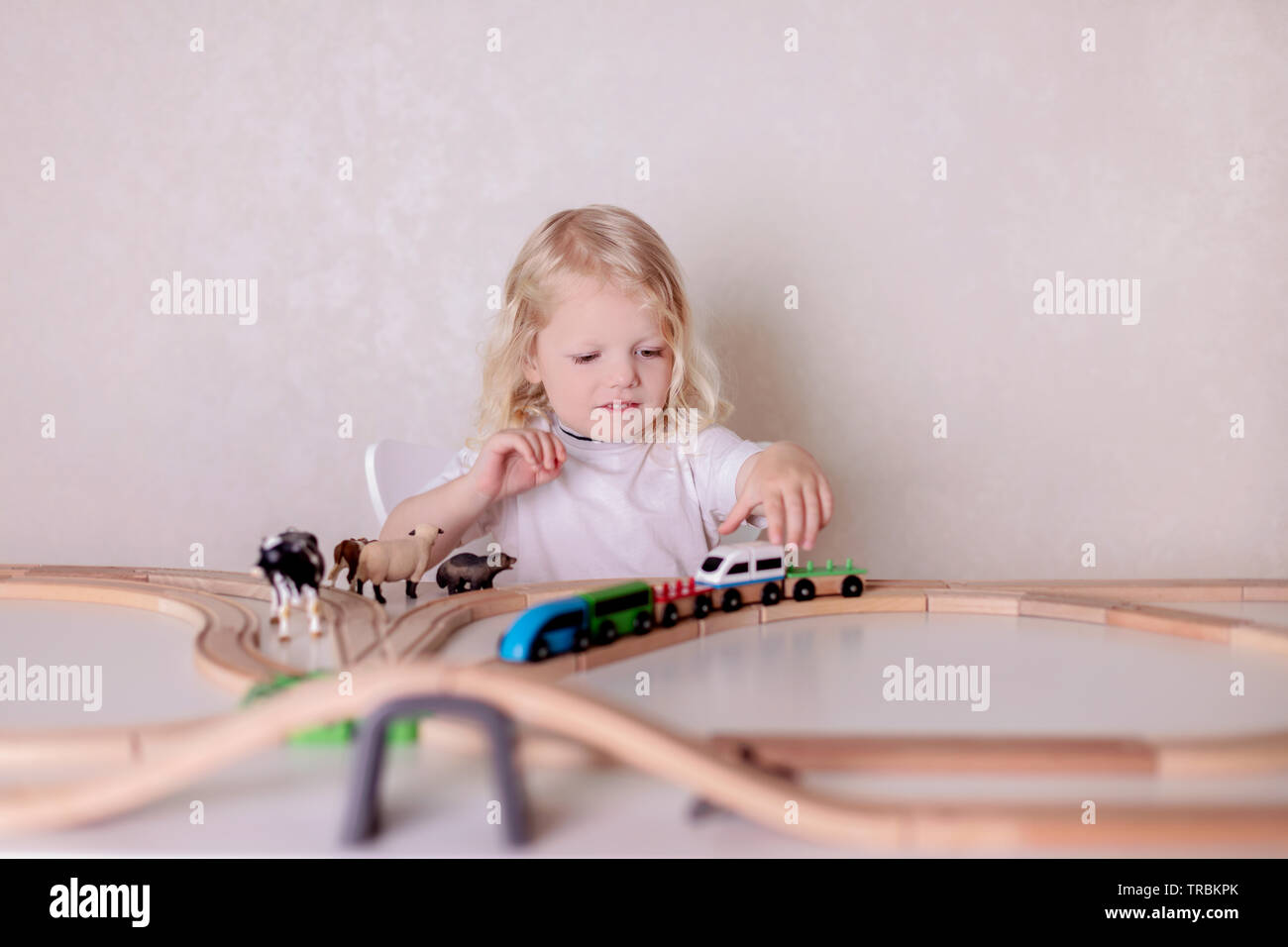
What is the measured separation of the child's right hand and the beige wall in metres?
0.94

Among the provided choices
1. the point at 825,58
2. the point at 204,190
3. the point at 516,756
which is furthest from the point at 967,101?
the point at 516,756

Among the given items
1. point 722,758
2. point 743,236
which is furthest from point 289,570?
point 743,236

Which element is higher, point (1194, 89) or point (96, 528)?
point (1194, 89)

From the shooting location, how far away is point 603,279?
2133mm

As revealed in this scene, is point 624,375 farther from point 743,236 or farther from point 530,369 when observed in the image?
point 743,236

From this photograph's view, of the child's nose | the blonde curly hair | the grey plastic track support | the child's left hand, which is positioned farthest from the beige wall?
the grey plastic track support

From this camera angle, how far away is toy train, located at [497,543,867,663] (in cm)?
108

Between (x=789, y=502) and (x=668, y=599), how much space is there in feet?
1.41

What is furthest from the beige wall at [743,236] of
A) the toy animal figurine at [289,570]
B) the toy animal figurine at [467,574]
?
the toy animal figurine at [289,570]

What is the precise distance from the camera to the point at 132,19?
9.42 feet

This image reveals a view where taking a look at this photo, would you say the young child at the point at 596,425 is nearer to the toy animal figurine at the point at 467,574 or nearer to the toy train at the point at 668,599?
the toy animal figurine at the point at 467,574

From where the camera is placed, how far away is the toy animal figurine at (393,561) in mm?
1456
